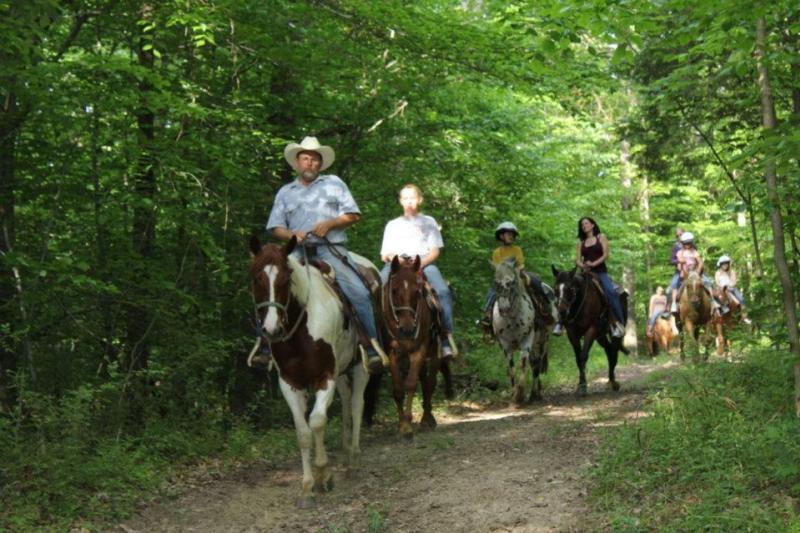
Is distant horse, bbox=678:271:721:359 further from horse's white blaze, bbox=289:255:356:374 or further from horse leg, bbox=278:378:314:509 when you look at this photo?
horse leg, bbox=278:378:314:509

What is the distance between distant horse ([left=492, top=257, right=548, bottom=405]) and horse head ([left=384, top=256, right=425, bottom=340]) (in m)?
3.22

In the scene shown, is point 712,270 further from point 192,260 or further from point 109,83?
point 109,83

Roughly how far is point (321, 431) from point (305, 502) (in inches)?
26.0

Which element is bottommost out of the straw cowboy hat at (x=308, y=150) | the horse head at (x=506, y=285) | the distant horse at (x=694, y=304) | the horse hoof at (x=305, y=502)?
the horse hoof at (x=305, y=502)

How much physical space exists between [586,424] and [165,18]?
22.7 feet

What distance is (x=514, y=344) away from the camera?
46.8 feet

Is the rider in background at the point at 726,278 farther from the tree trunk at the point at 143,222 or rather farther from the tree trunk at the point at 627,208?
the tree trunk at the point at 143,222

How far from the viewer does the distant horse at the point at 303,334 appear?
7684 millimetres

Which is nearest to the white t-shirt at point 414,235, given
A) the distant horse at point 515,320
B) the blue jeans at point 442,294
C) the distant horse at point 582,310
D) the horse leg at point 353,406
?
the blue jeans at point 442,294

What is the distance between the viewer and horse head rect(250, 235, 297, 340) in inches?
298

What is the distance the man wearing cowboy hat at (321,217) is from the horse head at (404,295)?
120 centimetres

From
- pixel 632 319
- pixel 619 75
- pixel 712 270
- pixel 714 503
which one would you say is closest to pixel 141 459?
pixel 714 503

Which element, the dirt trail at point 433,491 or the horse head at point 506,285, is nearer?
the dirt trail at point 433,491

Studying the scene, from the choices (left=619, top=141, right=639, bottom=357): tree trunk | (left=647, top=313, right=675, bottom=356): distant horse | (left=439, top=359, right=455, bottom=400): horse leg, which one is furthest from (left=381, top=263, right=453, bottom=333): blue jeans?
(left=619, top=141, right=639, bottom=357): tree trunk
